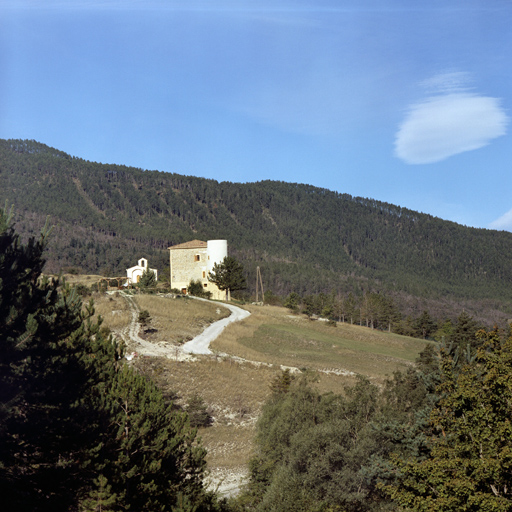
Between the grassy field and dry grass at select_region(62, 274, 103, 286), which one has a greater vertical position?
dry grass at select_region(62, 274, 103, 286)

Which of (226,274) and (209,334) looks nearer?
(209,334)

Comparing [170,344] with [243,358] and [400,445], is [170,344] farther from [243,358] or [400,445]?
[400,445]

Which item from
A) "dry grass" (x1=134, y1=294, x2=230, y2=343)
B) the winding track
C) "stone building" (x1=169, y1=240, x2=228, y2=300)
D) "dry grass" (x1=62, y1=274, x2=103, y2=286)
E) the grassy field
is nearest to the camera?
the grassy field

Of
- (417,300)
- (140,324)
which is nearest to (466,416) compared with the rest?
(140,324)

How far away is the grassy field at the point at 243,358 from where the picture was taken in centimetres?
2872

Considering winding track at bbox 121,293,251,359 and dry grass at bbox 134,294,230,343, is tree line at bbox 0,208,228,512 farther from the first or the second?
dry grass at bbox 134,294,230,343

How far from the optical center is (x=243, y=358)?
3769cm

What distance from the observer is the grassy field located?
28719 millimetres

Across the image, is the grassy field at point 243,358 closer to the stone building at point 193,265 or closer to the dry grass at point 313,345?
the dry grass at point 313,345

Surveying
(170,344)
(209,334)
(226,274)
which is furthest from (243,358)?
(226,274)

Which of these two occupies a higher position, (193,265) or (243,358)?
(193,265)

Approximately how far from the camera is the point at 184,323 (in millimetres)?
45625

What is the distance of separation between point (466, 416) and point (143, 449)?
825 cm

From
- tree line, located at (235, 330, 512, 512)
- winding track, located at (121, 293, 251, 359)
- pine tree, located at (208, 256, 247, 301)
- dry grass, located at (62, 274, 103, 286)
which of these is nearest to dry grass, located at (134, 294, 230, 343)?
winding track, located at (121, 293, 251, 359)
